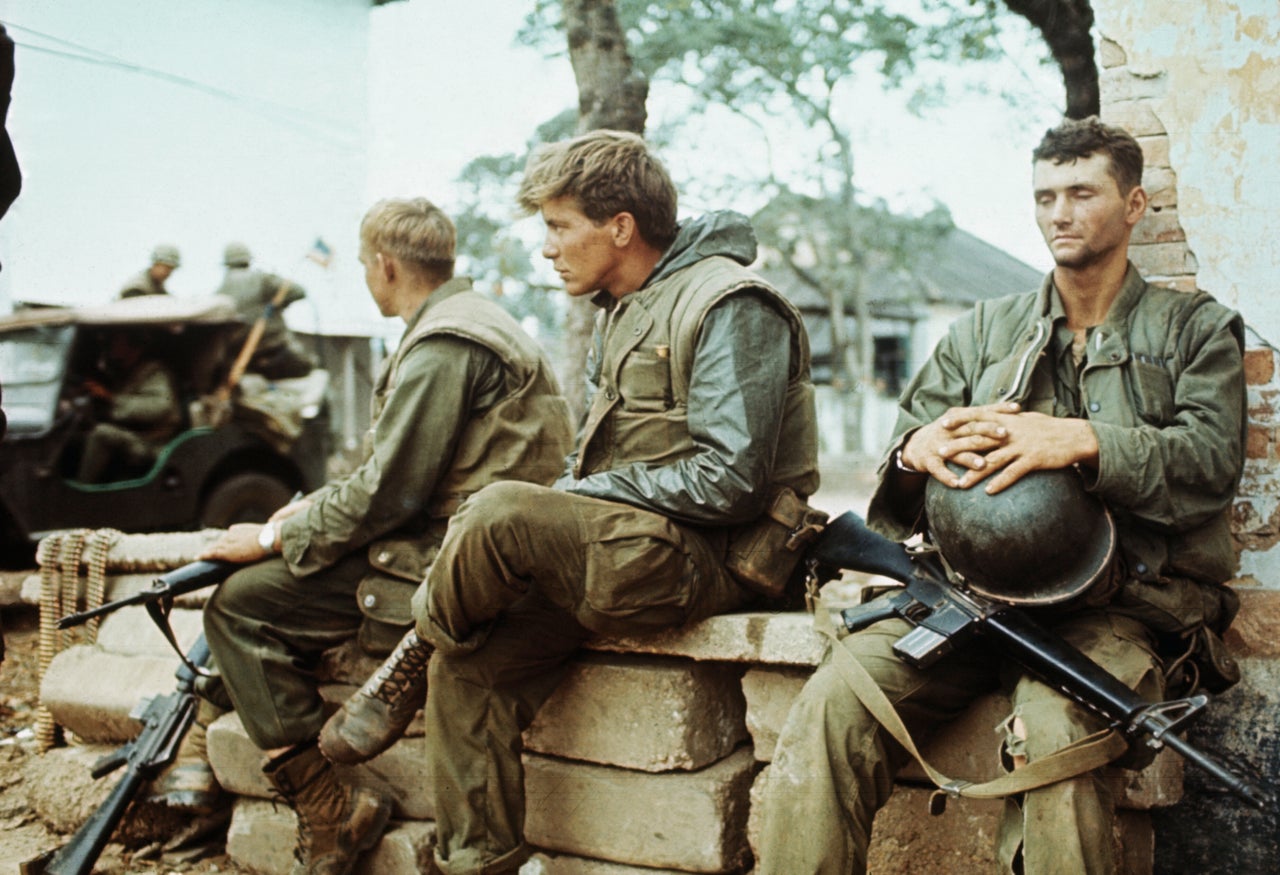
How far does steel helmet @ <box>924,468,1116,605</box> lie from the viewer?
2365 millimetres

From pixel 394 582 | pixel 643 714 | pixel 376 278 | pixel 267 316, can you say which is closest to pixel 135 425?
pixel 267 316

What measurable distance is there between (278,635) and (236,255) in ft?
22.0

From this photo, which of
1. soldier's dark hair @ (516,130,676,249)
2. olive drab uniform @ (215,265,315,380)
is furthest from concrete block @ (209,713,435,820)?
olive drab uniform @ (215,265,315,380)

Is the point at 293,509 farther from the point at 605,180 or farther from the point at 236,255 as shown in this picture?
the point at 236,255

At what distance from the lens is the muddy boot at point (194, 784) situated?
373 centimetres

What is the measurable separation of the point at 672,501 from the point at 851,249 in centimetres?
1824

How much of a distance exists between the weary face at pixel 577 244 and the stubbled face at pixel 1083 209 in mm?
1132

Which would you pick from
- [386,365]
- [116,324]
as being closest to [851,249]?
[116,324]

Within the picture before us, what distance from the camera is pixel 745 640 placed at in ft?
9.44

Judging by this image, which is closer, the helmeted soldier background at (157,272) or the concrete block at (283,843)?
the concrete block at (283,843)

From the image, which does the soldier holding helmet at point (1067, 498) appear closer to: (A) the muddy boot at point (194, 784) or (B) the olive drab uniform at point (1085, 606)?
(B) the olive drab uniform at point (1085, 606)

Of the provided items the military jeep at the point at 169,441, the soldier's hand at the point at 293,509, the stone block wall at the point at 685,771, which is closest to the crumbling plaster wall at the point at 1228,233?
the stone block wall at the point at 685,771

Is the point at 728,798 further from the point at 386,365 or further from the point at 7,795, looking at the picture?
the point at 7,795

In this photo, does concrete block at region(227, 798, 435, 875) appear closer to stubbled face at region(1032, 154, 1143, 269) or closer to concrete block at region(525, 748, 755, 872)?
concrete block at region(525, 748, 755, 872)
